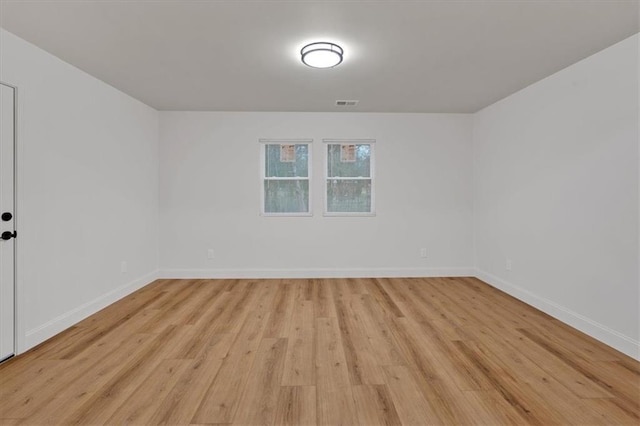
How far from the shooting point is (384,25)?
91.5 inches

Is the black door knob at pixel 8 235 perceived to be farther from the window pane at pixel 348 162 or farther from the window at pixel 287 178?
the window pane at pixel 348 162

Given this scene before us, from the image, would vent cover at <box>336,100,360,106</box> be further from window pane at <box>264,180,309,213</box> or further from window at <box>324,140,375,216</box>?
window pane at <box>264,180,309,213</box>

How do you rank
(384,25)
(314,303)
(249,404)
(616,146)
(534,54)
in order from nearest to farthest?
(249,404) < (384,25) < (616,146) < (534,54) < (314,303)

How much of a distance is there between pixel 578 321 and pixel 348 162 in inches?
132

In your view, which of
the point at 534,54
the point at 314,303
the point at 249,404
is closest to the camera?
the point at 249,404

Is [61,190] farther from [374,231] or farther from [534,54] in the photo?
[534,54]

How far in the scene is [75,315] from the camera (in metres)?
3.13

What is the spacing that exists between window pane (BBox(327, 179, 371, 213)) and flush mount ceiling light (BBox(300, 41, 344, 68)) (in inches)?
91.9

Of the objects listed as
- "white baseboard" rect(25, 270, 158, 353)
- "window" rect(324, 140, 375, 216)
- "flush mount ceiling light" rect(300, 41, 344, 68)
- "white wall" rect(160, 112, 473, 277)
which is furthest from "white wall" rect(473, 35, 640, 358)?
"white baseboard" rect(25, 270, 158, 353)

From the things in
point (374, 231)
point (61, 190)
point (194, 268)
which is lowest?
point (194, 268)

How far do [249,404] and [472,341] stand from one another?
1.91 m

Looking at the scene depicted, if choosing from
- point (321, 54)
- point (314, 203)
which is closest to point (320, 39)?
point (321, 54)

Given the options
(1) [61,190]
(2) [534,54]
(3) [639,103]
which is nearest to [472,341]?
(3) [639,103]

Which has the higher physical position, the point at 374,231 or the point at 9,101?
the point at 9,101
